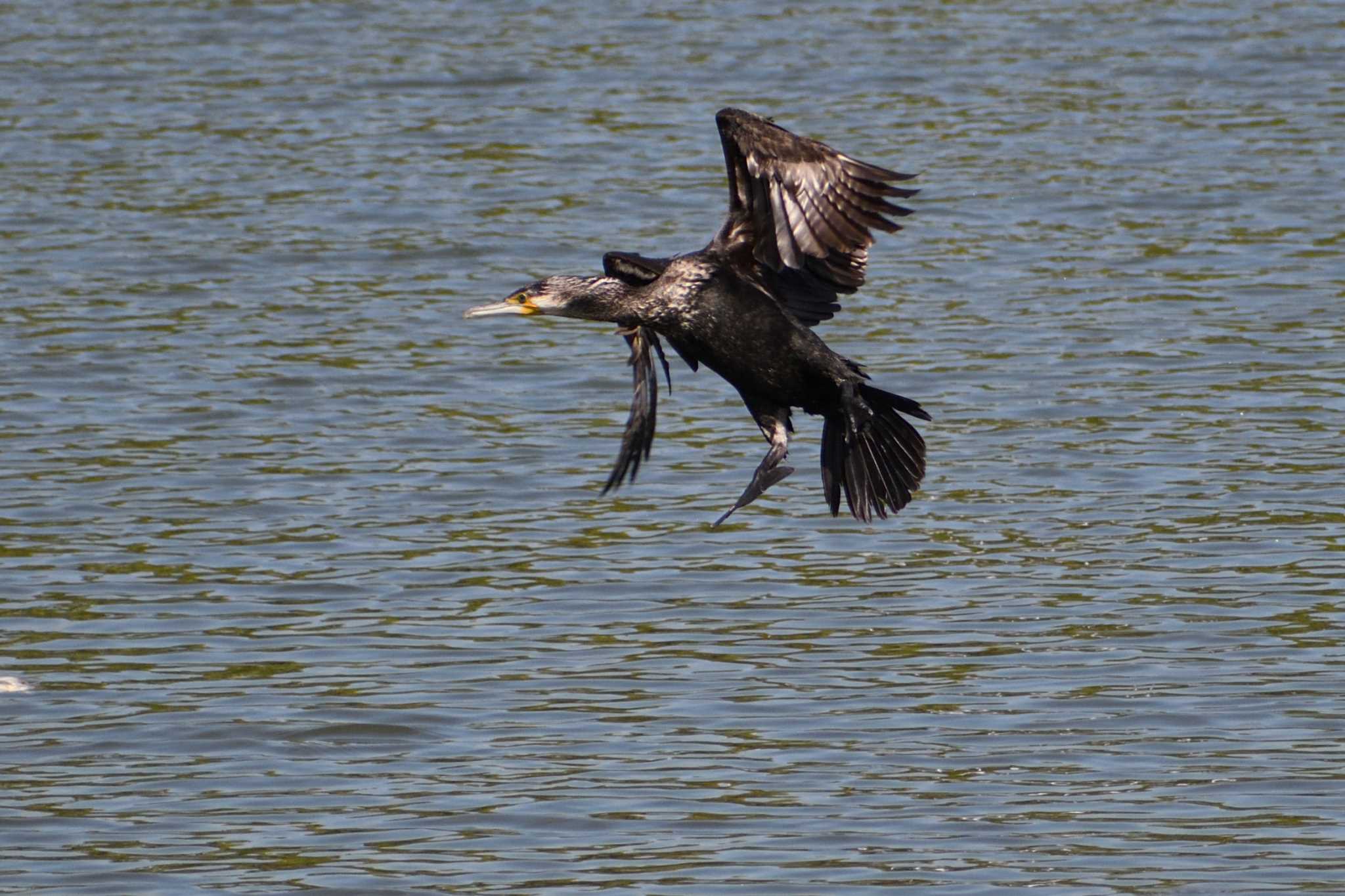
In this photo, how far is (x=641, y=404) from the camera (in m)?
7.70

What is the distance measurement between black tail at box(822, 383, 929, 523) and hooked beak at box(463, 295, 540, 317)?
3.08 feet

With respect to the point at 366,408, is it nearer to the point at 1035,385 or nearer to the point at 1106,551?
the point at 1035,385

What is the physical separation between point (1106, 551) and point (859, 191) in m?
2.80

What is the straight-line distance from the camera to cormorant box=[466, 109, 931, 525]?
7.13m

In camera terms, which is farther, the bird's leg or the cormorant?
the bird's leg

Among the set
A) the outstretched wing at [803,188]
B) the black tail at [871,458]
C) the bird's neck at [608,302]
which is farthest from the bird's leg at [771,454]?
the outstretched wing at [803,188]

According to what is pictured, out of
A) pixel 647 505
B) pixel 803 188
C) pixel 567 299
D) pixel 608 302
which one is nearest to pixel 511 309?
pixel 567 299

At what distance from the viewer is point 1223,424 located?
1105 cm

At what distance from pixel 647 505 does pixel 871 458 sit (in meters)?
2.93

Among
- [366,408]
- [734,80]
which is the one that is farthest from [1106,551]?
[734,80]

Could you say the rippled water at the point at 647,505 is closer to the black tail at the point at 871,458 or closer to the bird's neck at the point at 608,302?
the black tail at the point at 871,458

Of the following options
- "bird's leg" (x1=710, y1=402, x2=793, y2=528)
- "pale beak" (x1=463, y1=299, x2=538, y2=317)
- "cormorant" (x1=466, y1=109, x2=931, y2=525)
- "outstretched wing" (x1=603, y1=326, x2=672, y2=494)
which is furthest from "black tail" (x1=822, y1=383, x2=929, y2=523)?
"pale beak" (x1=463, y1=299, x2=538, y2=317)

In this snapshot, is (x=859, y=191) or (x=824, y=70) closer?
(x=859, y=191)

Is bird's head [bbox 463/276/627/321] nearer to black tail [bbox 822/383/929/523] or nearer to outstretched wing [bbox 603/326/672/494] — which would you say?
outstretched wing [bbox 603/326/672/494]
